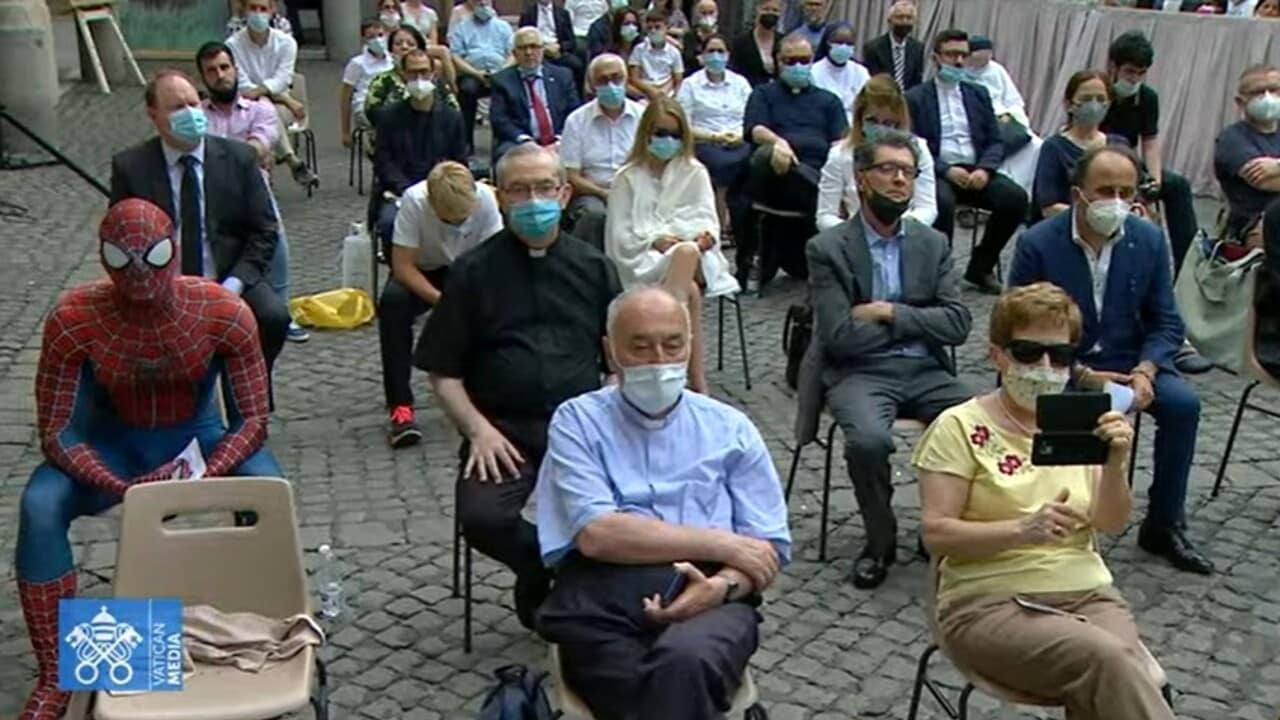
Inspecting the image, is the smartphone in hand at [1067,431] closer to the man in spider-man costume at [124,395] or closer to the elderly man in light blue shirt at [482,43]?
the man in spider-man costume at [124,395]

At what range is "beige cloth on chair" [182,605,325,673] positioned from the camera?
12.7 ft

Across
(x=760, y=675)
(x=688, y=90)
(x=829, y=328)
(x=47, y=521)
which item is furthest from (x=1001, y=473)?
(x=688, y=90)

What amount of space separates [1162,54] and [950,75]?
3.97 meters

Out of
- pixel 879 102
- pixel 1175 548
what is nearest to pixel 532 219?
pixel 1175 548

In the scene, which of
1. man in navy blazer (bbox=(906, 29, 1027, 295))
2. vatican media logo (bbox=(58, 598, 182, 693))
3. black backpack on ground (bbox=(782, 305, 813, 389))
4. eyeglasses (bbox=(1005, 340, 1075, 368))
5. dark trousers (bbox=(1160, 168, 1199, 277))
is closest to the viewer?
vatican media logo (bbox=(58, 598, 182, 693))

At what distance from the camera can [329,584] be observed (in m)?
5.36

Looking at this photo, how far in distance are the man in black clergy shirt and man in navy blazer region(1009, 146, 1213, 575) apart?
1.82 meters

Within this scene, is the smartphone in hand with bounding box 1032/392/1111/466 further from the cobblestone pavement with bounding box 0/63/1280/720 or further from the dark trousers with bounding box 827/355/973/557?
the dark trousers with bounding box 827/355/973/557

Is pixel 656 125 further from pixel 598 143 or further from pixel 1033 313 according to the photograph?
pixel 1033 313

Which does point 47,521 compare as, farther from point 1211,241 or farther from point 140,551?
point 1211,241

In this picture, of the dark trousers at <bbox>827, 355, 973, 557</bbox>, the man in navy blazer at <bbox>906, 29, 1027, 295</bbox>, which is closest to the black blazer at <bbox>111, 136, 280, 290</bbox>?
the dark trousers at <bbox>827, 355, 973, 557</bbox>

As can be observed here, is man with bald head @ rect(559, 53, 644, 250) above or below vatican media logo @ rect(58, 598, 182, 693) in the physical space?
above

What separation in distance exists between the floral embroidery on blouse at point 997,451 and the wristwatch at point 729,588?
740mm

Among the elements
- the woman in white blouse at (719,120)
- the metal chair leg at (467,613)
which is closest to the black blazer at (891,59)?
the woman in white blouse at (719,120)
